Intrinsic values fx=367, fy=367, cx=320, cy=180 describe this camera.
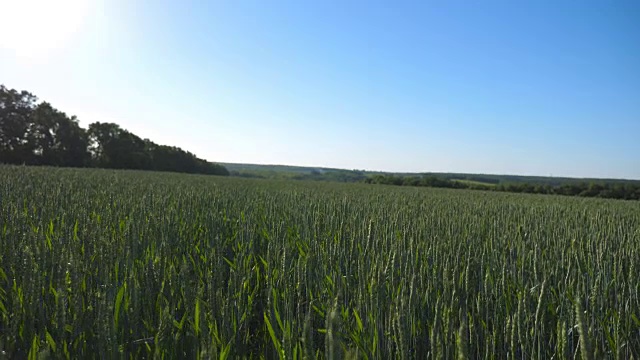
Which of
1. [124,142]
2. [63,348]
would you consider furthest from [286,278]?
[124,142]

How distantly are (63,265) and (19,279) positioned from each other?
16.2 inches

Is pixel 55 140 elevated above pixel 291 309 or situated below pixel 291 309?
above

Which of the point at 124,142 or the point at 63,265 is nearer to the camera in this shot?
the point at 63,265

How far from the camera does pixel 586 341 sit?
76 cm

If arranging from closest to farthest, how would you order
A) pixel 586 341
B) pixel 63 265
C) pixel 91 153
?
pixel 586 341 < pixel 63 265 < pixel 91 153

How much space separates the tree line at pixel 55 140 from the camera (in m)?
39.6

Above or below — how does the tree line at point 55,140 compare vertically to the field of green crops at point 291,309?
above

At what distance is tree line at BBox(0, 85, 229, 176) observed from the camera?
39562mm

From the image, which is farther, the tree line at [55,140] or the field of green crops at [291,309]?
the tree line at [55,140]

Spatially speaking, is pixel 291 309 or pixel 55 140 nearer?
pixel 291 309

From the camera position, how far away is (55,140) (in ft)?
136

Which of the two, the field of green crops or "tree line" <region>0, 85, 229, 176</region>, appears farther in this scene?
"tree line" <region>0, 85, 229, 176</region>

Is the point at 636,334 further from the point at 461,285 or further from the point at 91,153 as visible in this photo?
the point at 91,153

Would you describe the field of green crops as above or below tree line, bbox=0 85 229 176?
below
